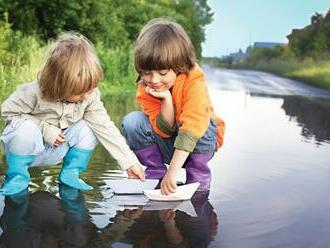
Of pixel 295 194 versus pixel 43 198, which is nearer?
pixel 43 198

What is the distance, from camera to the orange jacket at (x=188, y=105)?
3.39 meters

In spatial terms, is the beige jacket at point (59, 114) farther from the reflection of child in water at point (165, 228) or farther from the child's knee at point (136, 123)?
the reflection of child in water at point (165, 228)

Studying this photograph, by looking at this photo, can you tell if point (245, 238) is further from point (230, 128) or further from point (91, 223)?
point (230, 128)

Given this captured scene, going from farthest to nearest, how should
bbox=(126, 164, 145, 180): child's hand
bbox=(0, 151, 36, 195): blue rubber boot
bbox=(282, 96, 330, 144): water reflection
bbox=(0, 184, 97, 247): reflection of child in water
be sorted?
bbox=(282, 96, 330, 144): water reflection < bbox=(126, 164, 145, 180): child's hand < bbox=(0, 151, 36, 195): blue rubber boot < bbox=(0, 184, 97, 247): reflection of child in water

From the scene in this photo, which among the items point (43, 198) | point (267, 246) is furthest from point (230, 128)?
point (267, 246)

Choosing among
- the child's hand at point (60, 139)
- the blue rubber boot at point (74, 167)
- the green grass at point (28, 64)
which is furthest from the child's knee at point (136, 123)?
the green grass at point (28, 64)

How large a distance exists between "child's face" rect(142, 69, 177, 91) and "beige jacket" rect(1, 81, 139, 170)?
1.03ft

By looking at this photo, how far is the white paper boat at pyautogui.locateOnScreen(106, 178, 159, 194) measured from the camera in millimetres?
3562

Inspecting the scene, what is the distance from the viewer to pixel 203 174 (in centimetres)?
378

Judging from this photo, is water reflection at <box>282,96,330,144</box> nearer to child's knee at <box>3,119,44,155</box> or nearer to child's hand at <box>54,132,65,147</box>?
child's hand at <box>54,132,65,147</box>

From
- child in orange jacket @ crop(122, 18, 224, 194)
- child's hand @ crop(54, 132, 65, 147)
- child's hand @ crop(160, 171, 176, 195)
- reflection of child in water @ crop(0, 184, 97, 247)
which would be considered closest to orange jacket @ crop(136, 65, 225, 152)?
child in orange jacket @ crop(122, 18, 224, 194)

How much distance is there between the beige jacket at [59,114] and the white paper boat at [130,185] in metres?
0.13

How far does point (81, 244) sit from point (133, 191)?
107 centimetres

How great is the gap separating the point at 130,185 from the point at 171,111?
0.48m
